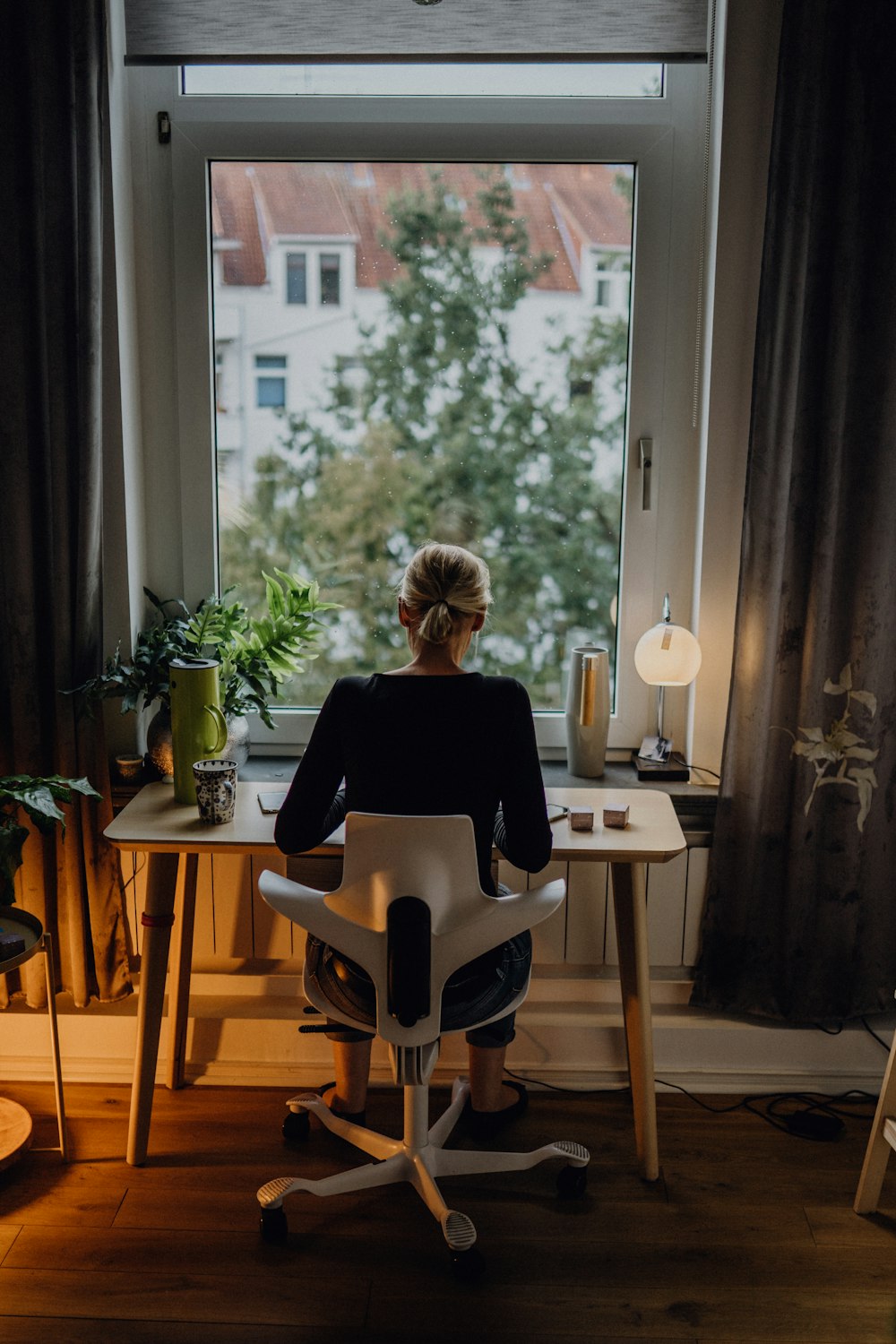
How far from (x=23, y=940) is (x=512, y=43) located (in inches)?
82.9

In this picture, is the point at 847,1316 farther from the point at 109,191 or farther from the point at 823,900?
the point at 109,191

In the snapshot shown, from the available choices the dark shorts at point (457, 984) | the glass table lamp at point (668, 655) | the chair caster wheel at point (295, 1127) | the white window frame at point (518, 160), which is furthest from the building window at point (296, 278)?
the chair caster wheel at point (295, 1127)

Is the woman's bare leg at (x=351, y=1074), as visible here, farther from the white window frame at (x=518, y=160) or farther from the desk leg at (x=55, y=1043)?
the white window frame at (x=518, y=160)

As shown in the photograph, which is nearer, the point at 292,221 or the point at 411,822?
the point at 411,822

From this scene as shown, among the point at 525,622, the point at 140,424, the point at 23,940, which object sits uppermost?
the point at 140,424

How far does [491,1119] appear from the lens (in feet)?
7.51

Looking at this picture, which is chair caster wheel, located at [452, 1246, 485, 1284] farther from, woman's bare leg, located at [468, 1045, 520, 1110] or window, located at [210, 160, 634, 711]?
window, located at [210, 160, 634, 711]

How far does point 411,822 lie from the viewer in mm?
1628

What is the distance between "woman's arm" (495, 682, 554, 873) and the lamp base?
68 centimetres

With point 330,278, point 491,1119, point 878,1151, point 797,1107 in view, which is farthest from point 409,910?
point 330,278

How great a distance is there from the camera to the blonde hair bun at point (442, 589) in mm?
1806

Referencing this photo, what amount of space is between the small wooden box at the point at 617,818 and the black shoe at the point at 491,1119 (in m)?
0.68

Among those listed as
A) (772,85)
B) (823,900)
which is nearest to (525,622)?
(823,900)

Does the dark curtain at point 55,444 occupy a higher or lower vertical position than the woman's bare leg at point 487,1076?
higher
